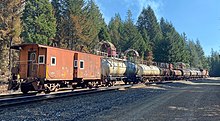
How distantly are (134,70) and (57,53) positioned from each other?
16.8 metres

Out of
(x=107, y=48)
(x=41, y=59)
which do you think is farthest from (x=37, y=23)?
(x=41, y=59)

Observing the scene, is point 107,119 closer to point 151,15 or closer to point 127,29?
point 127,29

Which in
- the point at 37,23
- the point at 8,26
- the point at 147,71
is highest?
the point at 37,23

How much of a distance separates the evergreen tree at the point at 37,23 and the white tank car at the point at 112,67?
20.4 m

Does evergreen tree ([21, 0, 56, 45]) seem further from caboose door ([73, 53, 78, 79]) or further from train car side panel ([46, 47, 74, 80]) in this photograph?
train car side panel ([46, 47, 74, 80])

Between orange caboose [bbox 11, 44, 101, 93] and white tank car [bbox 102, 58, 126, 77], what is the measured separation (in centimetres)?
594

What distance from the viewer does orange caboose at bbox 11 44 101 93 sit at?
1750 centimetres

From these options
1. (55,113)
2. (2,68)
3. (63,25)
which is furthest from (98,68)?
(63,25)

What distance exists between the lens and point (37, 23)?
4666cm

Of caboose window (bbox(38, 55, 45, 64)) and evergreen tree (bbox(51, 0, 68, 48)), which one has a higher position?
evergreen tree (bbox(51, 0, 68, 48))

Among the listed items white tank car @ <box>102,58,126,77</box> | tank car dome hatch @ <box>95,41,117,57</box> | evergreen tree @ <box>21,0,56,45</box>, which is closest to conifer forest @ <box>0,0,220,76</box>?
evergreen tree @ <box>21,0,56,45</box>

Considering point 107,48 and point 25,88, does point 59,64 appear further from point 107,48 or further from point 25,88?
point 107,48

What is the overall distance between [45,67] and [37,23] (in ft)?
102

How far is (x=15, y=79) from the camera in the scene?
1736 centimetres
